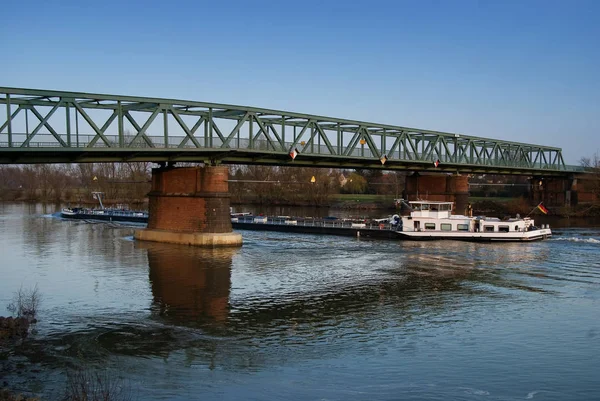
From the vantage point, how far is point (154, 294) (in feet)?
109

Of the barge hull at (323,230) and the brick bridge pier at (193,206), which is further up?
the brick bridge pier at (193,206)

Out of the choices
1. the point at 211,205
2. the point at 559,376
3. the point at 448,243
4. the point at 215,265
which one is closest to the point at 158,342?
the point at 559,376

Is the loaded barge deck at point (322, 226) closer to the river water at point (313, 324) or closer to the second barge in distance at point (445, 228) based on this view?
the second barge in distance at point (445, 228)

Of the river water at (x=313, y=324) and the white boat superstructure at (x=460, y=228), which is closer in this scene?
the river water at (x=313, y=324)

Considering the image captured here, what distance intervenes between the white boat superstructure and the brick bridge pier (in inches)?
786

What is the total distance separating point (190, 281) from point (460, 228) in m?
35.2

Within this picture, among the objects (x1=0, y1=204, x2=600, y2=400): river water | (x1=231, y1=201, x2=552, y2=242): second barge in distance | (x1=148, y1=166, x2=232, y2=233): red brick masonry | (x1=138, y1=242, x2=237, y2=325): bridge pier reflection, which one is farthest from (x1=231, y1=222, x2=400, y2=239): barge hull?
(x1=138, y1=242, x2=237, y2=325): bridge pier reflection

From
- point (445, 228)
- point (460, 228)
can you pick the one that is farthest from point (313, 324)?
point (460, 228)

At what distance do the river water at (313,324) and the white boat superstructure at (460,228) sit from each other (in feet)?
36.0

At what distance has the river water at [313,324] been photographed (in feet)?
63.5

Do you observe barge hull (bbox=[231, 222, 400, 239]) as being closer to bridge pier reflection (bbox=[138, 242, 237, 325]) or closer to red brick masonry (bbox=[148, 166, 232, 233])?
red brick masonry (bbox=[148, 166, 232, 233])

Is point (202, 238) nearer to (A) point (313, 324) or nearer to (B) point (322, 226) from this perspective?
(B) point (322, 226)

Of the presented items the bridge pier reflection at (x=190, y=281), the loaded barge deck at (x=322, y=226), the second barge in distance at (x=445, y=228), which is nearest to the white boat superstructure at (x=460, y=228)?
the second barge in distance at (x=445, y=228)

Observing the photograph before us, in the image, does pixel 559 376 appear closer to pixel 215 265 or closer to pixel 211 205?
pixel 215 265
